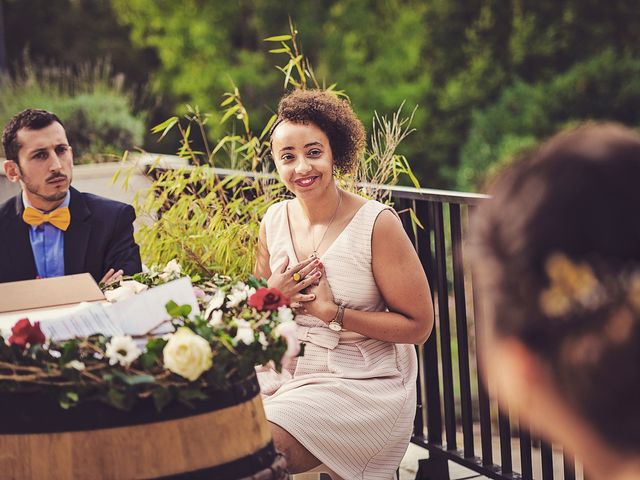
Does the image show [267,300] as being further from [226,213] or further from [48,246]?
[226,213]

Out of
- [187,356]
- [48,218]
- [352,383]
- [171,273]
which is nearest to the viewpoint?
[187,356]

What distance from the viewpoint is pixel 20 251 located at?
3678 millimetres

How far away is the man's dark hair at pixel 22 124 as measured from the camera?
3.73 meters

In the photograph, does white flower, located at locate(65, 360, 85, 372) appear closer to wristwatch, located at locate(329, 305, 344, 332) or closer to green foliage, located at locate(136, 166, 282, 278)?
wristwatch, located at locate(329, 305, 344, 332)

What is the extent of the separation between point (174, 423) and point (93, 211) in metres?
1.87

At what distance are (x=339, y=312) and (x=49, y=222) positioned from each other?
3.83ft

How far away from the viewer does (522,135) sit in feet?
66.6

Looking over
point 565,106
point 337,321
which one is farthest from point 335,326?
point 565,106

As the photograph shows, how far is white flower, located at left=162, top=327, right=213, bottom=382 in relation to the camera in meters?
2.02

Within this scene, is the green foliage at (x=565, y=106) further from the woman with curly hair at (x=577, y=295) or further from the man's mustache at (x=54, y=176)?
the woman with curly hair at (x=577, y=295)

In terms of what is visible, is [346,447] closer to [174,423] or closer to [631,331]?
[174,423]

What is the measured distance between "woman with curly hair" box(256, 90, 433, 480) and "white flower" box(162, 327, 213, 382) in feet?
3.29

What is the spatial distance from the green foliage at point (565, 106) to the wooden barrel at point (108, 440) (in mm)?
17970

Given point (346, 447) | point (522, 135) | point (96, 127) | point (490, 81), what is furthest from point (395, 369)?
point (490, 81)
